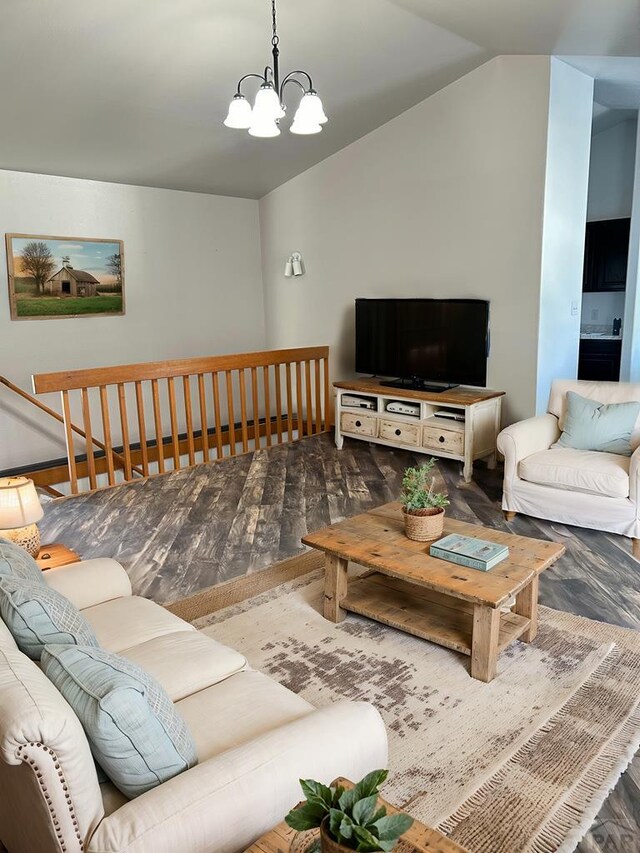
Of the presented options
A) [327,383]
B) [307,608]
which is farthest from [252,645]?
[327,383]

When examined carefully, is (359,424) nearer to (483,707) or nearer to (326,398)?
(326,398)

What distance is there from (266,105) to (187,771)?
9.36 ft

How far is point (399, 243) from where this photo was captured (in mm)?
6090

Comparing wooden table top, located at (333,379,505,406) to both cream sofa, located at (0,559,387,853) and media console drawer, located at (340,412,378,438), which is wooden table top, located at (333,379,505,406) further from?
cream sofa, located at (0,559,387,853)

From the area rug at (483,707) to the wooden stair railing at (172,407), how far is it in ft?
7.99

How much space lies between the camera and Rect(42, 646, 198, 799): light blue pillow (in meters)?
1.30

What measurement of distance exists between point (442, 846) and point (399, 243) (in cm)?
551

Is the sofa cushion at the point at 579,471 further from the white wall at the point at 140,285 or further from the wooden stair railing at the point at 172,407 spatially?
the white wall at the point at 140,285

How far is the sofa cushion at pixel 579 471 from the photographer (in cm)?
375

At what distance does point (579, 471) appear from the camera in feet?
12.7

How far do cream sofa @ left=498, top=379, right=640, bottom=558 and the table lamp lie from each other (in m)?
2.78

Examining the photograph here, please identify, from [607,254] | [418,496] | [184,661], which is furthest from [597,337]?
[184,661]

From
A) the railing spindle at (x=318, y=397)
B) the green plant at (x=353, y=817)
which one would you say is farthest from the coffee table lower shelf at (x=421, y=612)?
the railing spindle at (x=318, y=397)

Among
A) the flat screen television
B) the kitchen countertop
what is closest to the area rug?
the flat screen television
